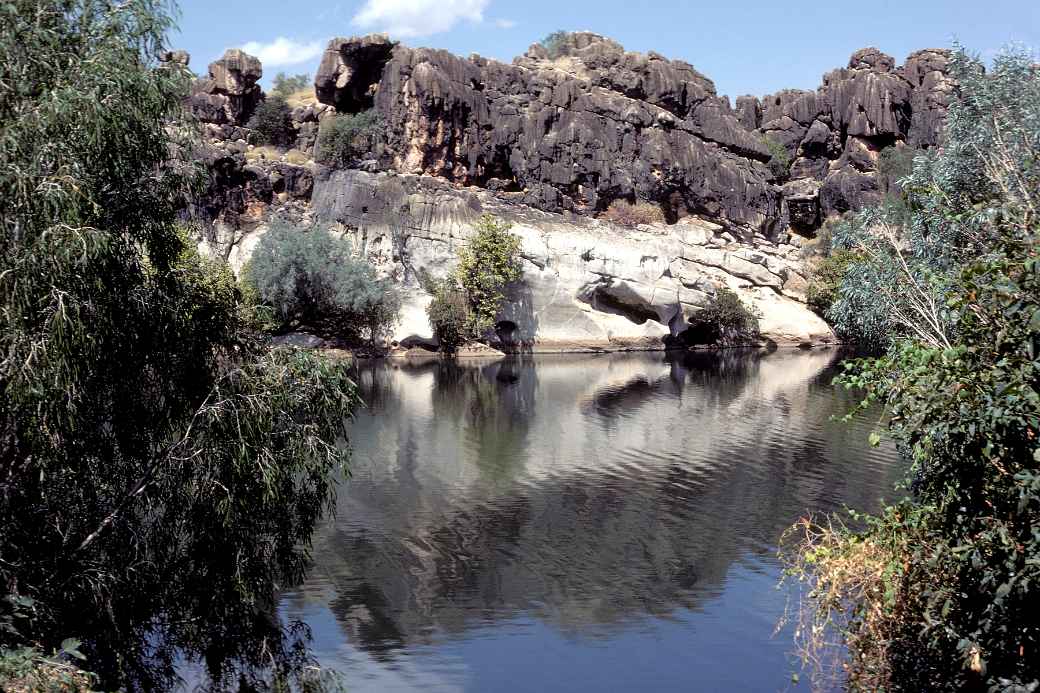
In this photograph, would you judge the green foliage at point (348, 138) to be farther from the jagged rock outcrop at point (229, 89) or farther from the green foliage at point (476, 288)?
the green foliage at point (476, 288)

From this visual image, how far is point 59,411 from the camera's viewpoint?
9.90 metres

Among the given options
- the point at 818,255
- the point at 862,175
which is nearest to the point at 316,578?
the point at 818,255

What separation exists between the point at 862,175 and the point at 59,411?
75678 millimetres

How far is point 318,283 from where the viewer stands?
5691 cm

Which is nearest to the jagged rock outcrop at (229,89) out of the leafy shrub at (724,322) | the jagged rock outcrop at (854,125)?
the leafy shrub at (724,322)

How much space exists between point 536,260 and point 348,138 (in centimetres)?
1505

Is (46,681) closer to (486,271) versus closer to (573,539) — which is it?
(573,539)

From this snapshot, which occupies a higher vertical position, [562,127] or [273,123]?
[562,127]

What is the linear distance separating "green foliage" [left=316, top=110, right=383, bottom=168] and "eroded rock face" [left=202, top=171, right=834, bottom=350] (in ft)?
4.76

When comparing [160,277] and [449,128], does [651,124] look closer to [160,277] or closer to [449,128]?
[449,128]

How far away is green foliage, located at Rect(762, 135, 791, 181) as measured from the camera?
78875 mm

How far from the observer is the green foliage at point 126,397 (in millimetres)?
9734

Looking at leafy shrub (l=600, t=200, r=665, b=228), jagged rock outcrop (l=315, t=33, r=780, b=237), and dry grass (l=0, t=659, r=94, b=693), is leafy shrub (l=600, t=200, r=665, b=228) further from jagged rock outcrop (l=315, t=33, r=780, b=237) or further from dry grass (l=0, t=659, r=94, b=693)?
dry grass (l=0, t=659, r=94, b=693)

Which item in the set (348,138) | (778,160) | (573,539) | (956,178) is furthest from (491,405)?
(778,160)
